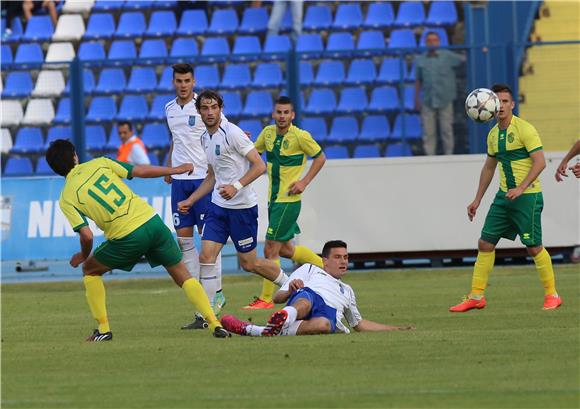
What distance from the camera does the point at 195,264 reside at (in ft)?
46.2

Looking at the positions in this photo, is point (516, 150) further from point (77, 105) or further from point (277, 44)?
point (277, 44)

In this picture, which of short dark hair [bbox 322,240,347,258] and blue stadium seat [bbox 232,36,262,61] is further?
blue stadium seat [bbox 232,36,262,61]

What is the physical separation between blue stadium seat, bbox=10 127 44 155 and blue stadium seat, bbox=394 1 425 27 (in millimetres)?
7483

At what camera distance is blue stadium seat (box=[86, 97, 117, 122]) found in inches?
923

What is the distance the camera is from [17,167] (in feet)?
75.8

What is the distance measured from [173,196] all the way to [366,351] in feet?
14.7

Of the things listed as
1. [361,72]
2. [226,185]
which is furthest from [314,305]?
[361,72]

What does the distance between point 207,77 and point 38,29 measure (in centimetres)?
679

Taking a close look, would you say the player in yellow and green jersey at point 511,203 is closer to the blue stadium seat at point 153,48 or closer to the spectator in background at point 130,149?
the spectator in background at point 130,149

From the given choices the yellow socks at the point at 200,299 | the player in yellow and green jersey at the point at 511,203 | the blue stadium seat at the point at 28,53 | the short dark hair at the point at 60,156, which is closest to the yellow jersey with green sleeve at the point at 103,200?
the short dark hair at the point at 60,156

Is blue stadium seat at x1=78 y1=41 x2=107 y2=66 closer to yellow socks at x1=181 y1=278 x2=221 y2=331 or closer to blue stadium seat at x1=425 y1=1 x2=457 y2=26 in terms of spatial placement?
blue stadium seat at x1=425 y1=1 x2=457 y2=26

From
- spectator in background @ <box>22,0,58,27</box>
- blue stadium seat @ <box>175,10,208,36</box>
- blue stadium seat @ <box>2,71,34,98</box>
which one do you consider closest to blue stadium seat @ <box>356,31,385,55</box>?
blue stadium seat @ <box>175,10,208,36</box>

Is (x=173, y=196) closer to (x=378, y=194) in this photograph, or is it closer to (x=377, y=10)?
(x=378, y=194)

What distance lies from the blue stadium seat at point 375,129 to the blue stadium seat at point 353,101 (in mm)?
428
